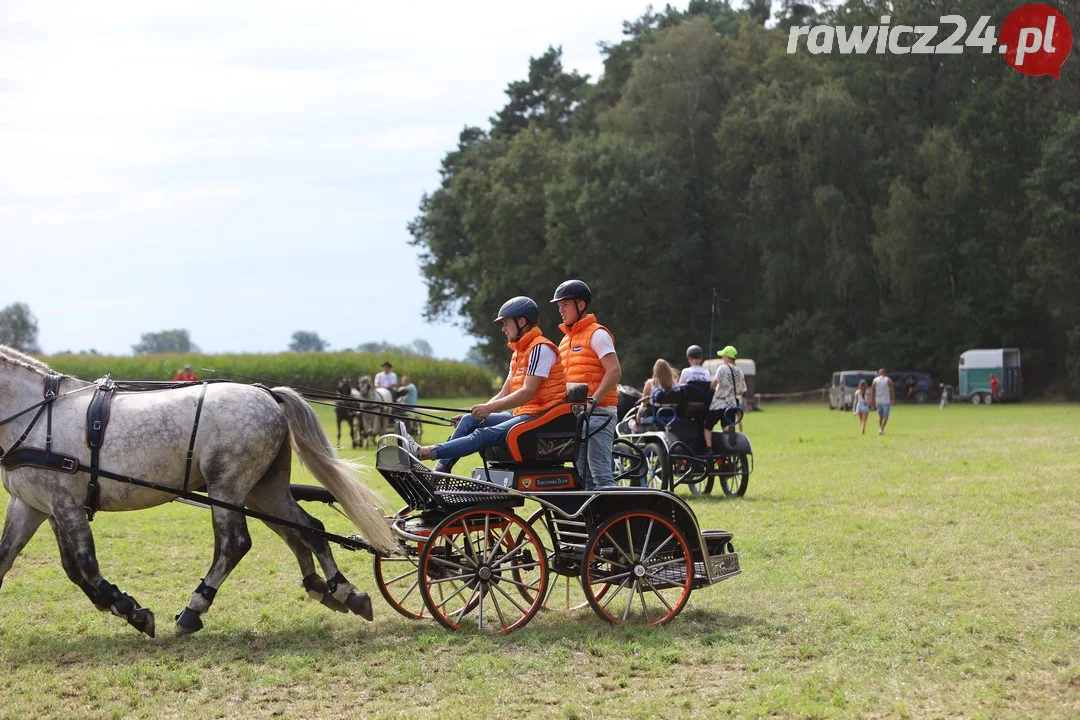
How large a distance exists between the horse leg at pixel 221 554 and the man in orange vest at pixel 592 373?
2157 millimetres

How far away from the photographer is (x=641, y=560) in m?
7.41

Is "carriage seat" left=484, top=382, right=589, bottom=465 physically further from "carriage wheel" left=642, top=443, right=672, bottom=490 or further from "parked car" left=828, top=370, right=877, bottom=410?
"parked car" left=828, top=370, right=877, bottom=410

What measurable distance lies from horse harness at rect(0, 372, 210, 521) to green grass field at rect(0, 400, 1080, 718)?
973 mm

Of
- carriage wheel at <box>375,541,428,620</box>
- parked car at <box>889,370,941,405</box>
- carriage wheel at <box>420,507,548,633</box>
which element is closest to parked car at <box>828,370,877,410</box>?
parked car at <box>889,370,941,405</box>

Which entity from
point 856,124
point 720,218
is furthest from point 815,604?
point 720,218

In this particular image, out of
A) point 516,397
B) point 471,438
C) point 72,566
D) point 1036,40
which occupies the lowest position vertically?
point 72,566

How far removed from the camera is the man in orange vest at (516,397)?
24.1 ft

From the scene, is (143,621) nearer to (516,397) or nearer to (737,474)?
(516,397)

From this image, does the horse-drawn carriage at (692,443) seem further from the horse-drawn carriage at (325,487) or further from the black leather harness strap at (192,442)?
the black leather harness strap at (192,442)

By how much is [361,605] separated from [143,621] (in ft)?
4.11

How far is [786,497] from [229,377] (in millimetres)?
7706

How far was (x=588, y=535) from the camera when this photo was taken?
7422mm

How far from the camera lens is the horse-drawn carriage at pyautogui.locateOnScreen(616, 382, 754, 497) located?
14.4 metres

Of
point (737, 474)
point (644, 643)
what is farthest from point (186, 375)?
point (644, 643)
